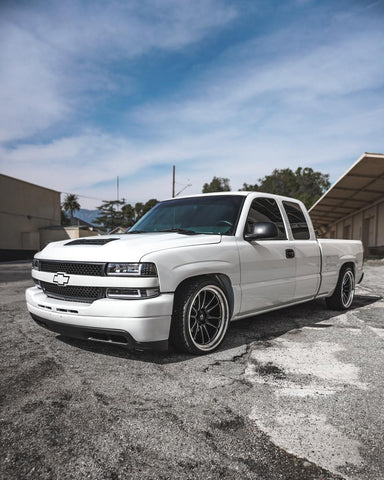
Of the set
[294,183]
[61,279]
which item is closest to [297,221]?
[61,279]

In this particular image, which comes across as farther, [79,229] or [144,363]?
[79,229]

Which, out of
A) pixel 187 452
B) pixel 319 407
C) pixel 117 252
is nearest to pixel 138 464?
pixel 187 452

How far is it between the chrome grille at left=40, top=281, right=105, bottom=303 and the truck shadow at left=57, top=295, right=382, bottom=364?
2.04 feet

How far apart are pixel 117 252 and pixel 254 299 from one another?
5.59 ft

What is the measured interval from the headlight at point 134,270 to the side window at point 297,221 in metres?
2.58

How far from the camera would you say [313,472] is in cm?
186

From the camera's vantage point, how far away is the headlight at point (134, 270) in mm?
3123

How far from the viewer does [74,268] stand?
11.3 feet

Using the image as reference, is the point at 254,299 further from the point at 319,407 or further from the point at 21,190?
the point at 21,190

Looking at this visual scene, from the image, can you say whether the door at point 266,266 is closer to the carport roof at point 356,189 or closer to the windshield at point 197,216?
the windshield at point 197,216

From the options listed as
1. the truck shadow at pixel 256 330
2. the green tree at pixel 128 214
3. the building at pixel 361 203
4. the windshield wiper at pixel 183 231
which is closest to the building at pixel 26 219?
the building at pixel 361 203

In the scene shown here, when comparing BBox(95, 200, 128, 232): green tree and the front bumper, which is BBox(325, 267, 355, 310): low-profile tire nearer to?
the front bumper

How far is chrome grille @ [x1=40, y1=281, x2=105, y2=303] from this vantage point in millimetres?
3273

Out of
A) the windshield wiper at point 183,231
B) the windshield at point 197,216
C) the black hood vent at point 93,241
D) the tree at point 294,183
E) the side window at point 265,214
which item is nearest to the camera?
the black hood vent at point 93,241
